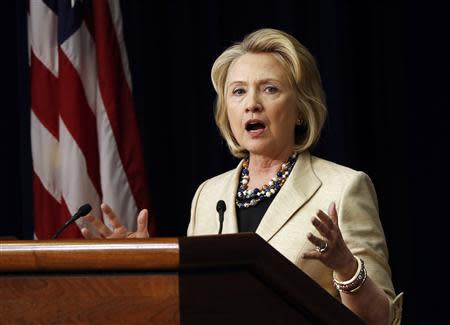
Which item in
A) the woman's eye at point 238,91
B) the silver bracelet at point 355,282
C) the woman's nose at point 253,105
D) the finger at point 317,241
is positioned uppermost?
the woman's eye at point 238,91

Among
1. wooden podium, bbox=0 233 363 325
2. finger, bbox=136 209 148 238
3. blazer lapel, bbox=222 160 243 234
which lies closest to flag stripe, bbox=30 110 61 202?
blazer lapel, bbox=222 160 243 234

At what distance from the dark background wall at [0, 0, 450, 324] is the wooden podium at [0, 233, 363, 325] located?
2481mm

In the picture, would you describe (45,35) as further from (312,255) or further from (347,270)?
(312,255)

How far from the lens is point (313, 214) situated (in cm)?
222

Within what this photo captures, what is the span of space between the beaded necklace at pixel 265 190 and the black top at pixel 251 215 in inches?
0.5

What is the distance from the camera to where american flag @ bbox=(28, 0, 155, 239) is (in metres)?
3.45

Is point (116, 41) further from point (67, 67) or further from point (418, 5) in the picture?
point (418, 5)

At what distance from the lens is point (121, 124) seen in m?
3.54

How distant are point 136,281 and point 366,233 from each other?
40.6 inches

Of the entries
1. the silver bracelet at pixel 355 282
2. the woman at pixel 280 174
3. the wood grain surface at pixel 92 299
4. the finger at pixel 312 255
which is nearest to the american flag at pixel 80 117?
the woman at pixel 280 174

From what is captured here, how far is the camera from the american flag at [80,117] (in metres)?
3.45

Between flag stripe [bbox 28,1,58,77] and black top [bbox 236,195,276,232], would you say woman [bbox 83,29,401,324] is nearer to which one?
black top [bbox 236,195,276,232]

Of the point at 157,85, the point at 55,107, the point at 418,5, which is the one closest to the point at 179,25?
the point at 157,85

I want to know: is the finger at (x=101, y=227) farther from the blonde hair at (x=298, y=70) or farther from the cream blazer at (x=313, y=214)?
the blonde hair at (x=298, y=70)
